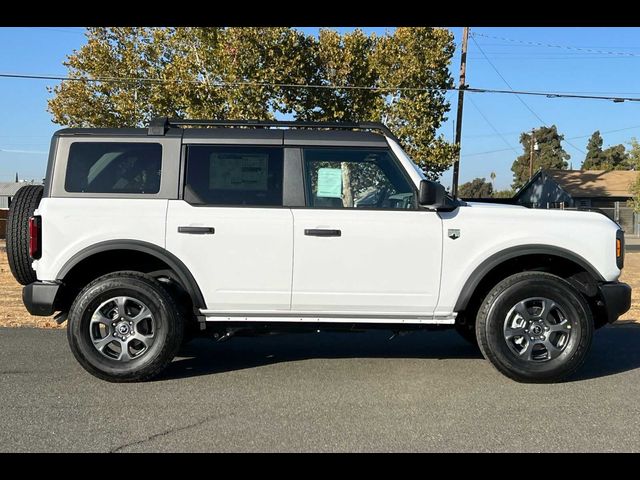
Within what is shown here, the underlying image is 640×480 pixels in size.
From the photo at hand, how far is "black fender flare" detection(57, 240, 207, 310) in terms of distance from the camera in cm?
501

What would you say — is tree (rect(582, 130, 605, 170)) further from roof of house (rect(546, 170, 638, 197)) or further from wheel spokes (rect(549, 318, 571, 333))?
wheel spokes (rect(549, 318, 571, 333))

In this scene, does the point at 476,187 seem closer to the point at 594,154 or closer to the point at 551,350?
the point at 594,154

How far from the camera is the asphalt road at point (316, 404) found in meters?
3.76

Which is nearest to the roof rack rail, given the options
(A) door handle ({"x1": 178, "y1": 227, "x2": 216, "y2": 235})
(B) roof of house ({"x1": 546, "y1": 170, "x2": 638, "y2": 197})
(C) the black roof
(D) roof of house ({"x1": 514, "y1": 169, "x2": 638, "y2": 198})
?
(C) the black roof

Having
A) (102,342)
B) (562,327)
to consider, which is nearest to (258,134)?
(102,342)

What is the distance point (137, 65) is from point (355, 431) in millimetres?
17570

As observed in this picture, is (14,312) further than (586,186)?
No

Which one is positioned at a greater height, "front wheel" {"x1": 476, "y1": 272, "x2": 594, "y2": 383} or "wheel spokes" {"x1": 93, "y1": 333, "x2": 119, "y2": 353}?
"front wheel" {"x1": 476, "y1": 272, "x2": 594, "y2": 383}

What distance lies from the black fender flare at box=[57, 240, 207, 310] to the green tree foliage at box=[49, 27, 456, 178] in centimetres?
1187

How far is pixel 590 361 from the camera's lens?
5844 millimetres

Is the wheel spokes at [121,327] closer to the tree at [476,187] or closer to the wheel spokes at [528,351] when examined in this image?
the wheel spokes at [528,351]

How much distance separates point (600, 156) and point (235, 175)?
8341cm

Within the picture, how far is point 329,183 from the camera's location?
519 centimetres
